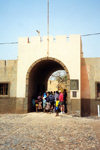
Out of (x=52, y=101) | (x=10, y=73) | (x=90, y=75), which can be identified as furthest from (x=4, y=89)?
(x=90, y=75)

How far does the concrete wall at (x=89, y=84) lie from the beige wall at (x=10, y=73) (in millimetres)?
4999

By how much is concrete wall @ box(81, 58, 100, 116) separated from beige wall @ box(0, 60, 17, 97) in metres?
5.00

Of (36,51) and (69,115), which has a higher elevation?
(36,51)

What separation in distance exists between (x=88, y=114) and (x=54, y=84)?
23218mm

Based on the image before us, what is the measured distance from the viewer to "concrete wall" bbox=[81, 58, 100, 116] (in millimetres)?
13172

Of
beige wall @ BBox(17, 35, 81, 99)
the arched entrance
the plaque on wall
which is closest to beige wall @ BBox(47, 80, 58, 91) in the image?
the arched entrance

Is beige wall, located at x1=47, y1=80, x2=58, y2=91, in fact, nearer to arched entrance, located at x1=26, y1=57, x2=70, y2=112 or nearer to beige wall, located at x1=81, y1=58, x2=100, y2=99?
arched entrance, located at x1=26, y1=57, x2=70, y2=112

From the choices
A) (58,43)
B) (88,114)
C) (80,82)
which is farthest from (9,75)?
(88,114)

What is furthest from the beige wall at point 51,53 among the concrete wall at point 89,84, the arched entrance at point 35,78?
the concrete wall at point 89,84

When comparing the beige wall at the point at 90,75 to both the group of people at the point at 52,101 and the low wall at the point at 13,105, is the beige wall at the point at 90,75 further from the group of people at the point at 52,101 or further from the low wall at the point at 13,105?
the low wall at the point at 13,105

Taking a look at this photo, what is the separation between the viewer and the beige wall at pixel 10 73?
13.9 meters

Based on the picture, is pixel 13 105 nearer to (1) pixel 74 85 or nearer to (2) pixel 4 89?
(2) pixel 4 89

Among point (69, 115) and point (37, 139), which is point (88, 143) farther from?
point (69, 115)

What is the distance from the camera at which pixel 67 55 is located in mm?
13062
